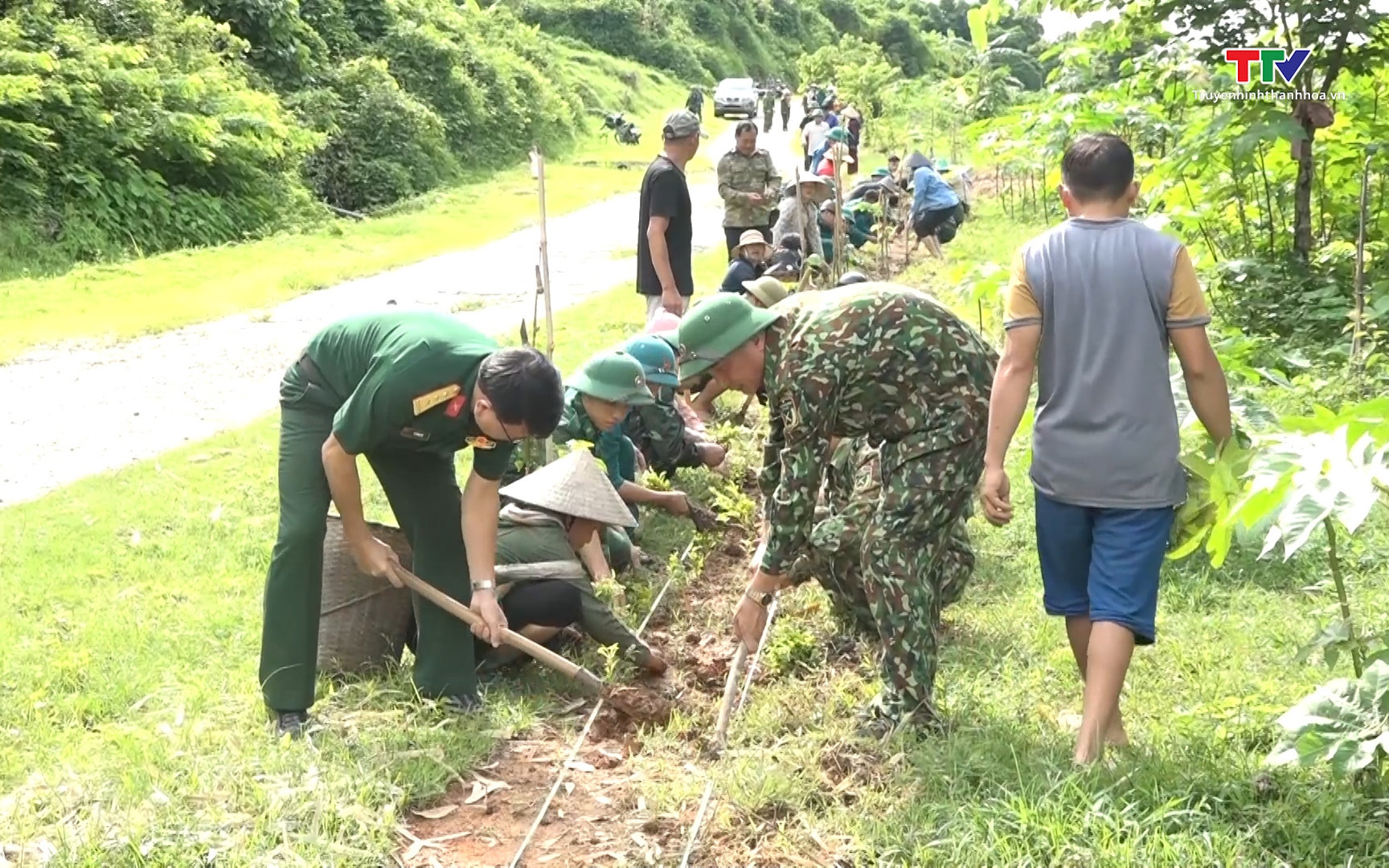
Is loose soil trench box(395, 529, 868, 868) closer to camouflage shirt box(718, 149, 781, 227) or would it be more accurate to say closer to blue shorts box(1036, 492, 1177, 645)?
blue shorts box(1036, 492, 1177, 645)

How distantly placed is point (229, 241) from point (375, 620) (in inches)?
475

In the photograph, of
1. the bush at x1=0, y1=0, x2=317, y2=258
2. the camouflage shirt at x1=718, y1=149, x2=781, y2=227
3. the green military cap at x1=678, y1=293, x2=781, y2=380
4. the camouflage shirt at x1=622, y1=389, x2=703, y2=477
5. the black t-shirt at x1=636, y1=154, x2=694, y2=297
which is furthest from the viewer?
the bush at x1=0, y1=0, x2=317, y2=258

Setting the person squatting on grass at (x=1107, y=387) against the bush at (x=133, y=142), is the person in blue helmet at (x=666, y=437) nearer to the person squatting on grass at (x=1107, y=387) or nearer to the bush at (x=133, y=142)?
the person squatting on grass at (x=1107, y=387)

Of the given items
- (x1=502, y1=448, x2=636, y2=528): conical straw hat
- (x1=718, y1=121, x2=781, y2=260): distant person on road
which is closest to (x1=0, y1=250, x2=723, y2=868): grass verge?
(x1=502, y1=448, x2=636, y2=528): conical straw hat

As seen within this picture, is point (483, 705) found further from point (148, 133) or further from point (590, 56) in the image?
point (590, 56)

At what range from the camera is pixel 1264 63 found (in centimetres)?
691

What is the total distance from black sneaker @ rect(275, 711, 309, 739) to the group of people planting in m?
0.01

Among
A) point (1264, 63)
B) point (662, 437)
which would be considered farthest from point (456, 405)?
point (1264, 63)

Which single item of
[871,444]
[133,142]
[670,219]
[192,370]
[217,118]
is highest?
[217,118]

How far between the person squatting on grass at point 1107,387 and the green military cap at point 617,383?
5.57 feet

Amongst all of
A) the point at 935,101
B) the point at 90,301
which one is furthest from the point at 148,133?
the point at 935,101

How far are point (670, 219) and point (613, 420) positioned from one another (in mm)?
2206

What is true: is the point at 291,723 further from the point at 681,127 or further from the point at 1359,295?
the point at 1359,295

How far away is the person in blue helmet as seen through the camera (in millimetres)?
5788
